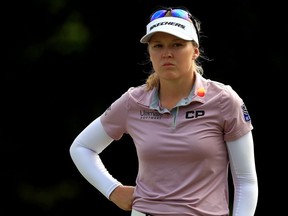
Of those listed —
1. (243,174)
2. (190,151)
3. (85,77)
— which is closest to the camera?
(190,151)

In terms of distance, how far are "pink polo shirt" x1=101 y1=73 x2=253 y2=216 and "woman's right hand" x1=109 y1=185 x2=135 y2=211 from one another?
0.17 meters

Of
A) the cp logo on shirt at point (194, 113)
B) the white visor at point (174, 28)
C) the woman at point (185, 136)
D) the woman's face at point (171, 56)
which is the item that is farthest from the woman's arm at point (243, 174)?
the white visor at point (174, 28)

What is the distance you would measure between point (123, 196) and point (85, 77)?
407 cm

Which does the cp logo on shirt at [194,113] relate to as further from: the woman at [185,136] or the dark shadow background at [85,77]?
the dark shadow background at [85,77]

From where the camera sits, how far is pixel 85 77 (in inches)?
331

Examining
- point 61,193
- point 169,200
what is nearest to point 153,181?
point 169,200

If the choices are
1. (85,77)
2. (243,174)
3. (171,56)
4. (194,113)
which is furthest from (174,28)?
(85,77)

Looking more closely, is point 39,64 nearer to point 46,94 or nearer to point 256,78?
point 46,94

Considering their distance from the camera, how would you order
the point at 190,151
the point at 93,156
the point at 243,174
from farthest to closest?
the point at 93,156 → the point at 243,174 → the point at 190,151

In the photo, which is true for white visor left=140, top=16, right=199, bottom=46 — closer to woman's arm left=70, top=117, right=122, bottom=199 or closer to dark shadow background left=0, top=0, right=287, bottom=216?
woman's arm left=70, top=117, right=122, bottom=199

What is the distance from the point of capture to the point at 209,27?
7.91 meters

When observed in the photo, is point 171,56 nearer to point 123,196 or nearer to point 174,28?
point 174,28

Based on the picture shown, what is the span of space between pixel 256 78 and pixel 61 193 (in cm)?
171

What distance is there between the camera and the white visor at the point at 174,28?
4.11m
